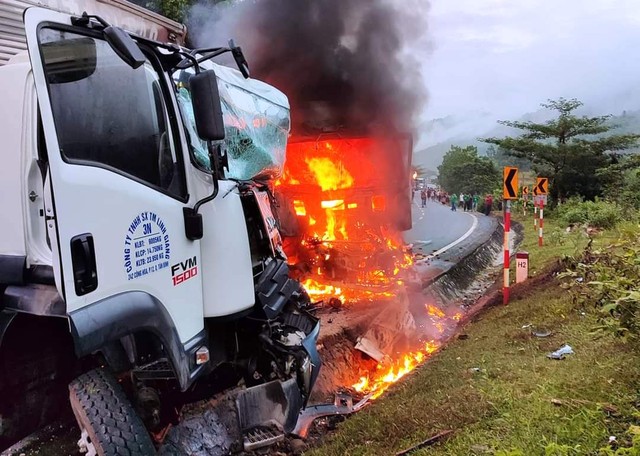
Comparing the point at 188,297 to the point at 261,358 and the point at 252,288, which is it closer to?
→ the point at 252,288

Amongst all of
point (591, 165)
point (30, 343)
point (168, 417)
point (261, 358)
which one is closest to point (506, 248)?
point (261, 358)

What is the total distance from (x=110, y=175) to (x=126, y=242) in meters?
0.36

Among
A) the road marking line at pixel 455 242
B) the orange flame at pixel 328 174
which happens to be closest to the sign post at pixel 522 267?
the orange flame at pixel 328 174

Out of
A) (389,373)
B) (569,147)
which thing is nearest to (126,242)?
(389,373)

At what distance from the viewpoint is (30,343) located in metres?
3.07

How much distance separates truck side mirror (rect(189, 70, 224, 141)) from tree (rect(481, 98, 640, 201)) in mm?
21297

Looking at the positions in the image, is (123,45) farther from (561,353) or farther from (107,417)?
(561,353)

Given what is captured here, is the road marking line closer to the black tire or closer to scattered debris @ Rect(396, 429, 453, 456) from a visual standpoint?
scattered debris @ Rect(396, 429, 453, 456)

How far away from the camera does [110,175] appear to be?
253 centimetres

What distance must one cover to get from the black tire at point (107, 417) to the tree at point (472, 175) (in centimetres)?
4078

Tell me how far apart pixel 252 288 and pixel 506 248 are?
554 cm

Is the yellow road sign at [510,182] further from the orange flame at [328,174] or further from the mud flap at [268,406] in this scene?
the mud flap at [268,406]

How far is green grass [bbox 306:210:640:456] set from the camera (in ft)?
9.96

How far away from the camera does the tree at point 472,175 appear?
44438mm
